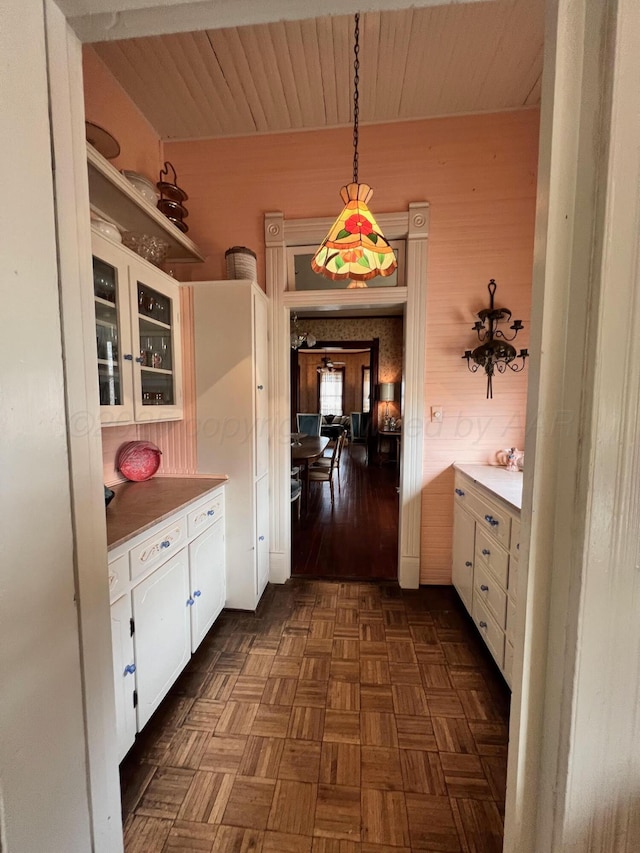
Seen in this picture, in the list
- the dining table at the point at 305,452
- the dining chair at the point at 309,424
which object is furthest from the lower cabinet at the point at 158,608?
the dining chair at the point at 309,424

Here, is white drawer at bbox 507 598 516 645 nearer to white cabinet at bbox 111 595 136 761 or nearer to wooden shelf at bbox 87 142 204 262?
white cabinet at bbox 111 595 136 761

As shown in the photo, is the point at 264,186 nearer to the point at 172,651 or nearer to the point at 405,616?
the point at 172,651

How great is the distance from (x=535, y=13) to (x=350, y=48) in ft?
3.05

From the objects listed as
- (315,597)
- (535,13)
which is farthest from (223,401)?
(535,13)

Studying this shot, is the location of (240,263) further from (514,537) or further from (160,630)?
(514,537)

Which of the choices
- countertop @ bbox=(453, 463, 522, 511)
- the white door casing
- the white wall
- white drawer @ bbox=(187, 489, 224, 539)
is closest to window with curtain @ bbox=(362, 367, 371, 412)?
the white door casing

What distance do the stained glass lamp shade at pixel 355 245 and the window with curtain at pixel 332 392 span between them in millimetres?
8914

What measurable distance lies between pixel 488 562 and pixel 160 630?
1.66 meters

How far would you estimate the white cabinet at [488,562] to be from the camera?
1.51 m

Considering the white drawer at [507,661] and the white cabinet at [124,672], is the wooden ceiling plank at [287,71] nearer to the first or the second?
the white cabinet at [124,672]

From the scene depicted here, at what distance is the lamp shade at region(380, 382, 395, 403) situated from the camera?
6.88 meters

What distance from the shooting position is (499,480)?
1.92 metres

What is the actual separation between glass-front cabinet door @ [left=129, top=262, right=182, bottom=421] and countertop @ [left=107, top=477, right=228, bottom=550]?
402mm

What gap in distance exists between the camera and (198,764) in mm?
1270
